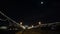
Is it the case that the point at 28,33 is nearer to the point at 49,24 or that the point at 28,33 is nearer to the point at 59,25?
the point at 49,24

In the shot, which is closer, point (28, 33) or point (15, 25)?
point (15, 25)

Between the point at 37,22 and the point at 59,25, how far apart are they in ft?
5.56

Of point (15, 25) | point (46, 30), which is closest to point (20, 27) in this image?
point (15, 25)

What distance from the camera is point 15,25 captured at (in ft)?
19.3

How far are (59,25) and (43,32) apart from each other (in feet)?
4.21

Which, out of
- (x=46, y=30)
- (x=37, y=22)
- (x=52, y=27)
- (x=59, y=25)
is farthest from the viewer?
(x=37, y=22)

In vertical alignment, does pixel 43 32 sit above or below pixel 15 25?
below

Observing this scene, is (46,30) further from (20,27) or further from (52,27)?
(20,27)

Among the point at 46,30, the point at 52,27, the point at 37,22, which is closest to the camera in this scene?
the point at 52,27

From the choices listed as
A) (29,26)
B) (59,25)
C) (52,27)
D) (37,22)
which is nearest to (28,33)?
(29,26)

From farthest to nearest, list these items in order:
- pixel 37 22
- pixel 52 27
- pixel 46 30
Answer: pixel 37 22 < pixel 46 30 < pixel 52 27

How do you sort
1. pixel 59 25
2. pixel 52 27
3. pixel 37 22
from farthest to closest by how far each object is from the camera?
pixel 37 22 → pixel 52 27 → pixel 59 25

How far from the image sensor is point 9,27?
615 cm

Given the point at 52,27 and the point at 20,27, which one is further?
the point at 20,27
